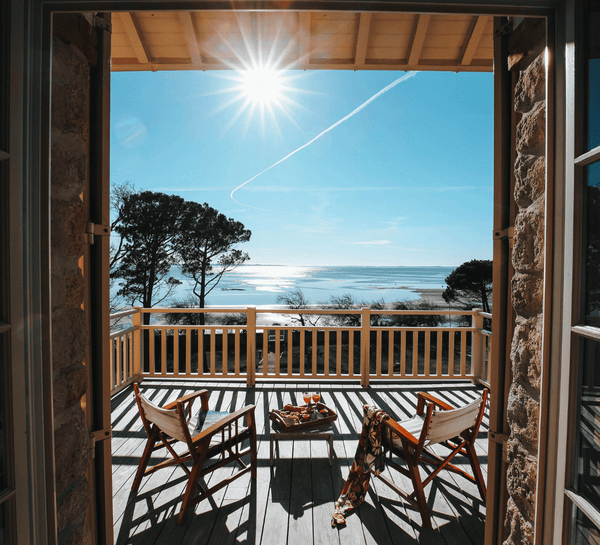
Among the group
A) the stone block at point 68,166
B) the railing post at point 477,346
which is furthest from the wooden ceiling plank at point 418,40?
the railing post at point 477,346

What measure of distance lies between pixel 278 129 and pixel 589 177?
13.3 meters

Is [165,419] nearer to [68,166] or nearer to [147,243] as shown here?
[68,166]

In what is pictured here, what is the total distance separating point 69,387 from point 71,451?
0.24m

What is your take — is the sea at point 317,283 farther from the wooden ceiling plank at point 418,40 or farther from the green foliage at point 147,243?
the wooden ceiling plank at point 418,40

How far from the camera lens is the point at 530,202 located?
1146 millimetres

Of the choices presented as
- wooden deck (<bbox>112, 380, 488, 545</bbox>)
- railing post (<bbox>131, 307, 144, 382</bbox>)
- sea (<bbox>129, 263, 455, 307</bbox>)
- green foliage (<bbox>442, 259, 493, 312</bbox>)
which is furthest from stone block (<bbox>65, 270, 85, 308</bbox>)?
green foliage (<bbox>442, 259, 493, 312</bbox>)

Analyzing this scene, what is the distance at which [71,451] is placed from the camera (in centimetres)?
115

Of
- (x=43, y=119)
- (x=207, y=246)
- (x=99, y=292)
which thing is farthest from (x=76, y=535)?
(x=207, y=246)

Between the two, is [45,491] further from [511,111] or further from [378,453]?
[511,111]

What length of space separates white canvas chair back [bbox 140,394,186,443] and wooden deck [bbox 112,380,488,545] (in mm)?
486

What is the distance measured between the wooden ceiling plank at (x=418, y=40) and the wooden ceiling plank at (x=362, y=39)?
26cm

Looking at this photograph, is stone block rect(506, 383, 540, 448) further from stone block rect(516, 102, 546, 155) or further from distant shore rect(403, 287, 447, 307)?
distant shore rect(403, 287, 447, 307)

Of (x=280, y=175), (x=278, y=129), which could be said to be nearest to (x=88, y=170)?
(x=278, y=129)

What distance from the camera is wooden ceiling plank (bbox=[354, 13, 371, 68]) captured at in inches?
63.1
